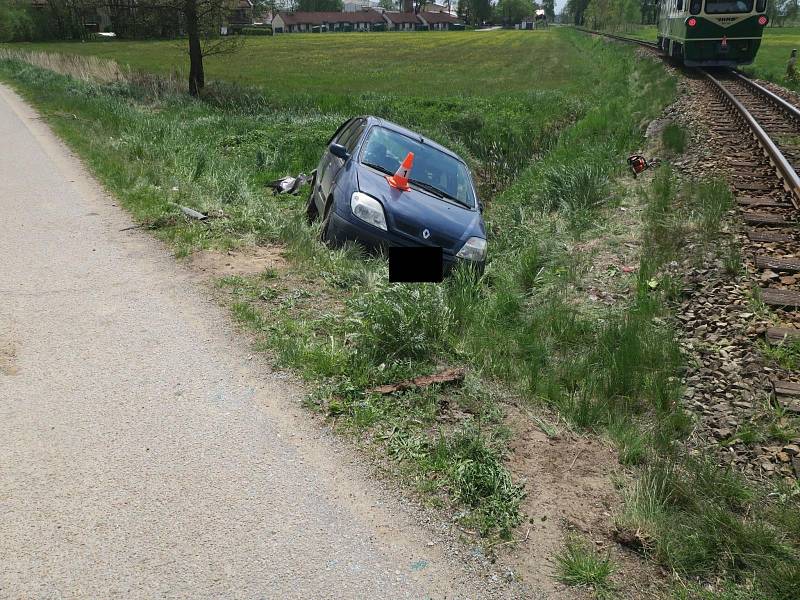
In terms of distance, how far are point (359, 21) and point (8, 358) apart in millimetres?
154262

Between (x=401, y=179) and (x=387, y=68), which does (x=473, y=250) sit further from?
(x=387, y=68)

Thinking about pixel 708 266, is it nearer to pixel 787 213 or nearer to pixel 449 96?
pixel 787 213

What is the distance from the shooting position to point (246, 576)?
9.84 ft

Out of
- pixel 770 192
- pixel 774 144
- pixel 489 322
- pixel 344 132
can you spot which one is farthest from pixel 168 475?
pixel 774 144

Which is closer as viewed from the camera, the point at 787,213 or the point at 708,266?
the point at 708,266

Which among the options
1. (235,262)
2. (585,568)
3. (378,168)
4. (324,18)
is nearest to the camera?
(585,568)

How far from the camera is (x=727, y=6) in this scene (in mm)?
23609

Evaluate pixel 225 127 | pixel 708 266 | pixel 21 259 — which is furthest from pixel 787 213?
pixel 225 127

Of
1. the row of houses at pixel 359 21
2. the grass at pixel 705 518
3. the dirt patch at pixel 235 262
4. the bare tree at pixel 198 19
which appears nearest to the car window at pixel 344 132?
the dirt patch at pixel 235 262

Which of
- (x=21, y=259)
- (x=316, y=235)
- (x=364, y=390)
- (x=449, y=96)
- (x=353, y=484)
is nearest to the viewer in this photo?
(x=353, y=484)

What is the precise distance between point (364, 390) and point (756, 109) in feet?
52.1

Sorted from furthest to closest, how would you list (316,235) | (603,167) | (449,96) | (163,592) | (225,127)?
(449,96)
(225,127)
(603,167)
(316,235)
(163,592)

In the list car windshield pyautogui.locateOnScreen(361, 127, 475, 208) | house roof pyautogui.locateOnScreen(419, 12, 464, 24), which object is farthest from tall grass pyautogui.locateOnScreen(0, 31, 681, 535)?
house roof pyautogui.locateOnScreen(419, 12, 464, 24)

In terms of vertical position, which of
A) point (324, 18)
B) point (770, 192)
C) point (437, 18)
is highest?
point (437, 18)
